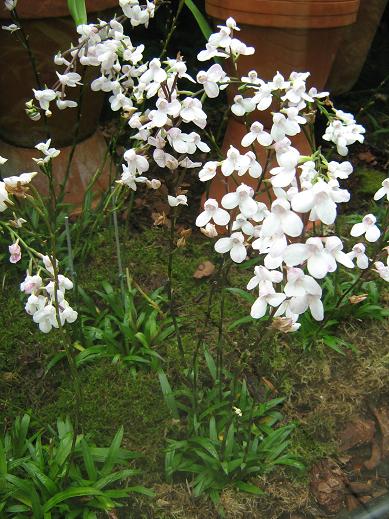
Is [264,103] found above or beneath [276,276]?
above

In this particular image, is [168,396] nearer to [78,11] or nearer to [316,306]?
[316,306]

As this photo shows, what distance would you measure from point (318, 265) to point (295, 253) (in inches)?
1.6

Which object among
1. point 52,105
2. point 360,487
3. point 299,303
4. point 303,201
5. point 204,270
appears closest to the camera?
point 303,201

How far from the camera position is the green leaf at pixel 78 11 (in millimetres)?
1887

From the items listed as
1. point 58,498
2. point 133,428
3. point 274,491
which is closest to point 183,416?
point 133,428

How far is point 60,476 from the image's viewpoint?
63.0 inches

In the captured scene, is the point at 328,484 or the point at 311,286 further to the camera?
the point at 328,484

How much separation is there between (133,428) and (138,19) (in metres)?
1.16

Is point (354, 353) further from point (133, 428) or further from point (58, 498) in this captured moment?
point (58, 498)

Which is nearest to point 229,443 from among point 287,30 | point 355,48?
point 287,30

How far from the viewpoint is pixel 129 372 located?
6.68 ft

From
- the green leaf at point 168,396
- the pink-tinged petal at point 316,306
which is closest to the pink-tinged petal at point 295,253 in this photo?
the pink-tinged petal at point 316,306

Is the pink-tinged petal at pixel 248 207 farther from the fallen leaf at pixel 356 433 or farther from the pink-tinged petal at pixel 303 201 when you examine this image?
the fallen leaf at pixel 356 433

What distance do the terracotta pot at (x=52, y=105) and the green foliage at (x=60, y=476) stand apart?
1.32 meters
